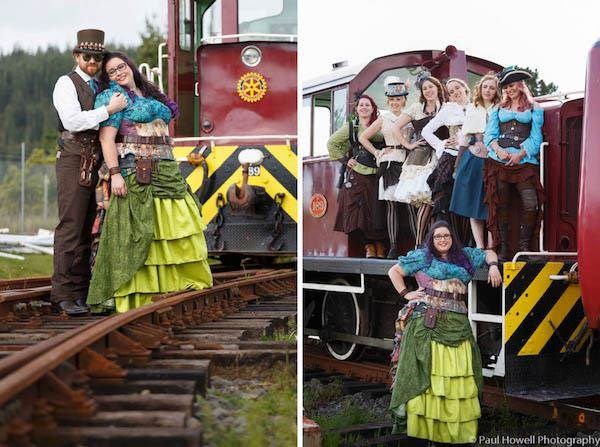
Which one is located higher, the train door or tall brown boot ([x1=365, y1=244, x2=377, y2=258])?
the train door

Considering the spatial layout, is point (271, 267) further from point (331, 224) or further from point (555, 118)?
point (555, 118)

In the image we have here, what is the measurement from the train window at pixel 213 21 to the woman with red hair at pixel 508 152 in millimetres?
1711

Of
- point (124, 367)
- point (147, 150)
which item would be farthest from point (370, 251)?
point (124, 367)

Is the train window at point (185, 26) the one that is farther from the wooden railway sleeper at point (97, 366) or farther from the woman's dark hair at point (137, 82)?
the wooden railway sleeper at point (97, 366)

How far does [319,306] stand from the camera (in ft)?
14.3

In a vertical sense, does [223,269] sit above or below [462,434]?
above

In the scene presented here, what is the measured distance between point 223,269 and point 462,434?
2.75 meters

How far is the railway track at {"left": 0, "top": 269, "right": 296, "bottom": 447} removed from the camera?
4.81 feet

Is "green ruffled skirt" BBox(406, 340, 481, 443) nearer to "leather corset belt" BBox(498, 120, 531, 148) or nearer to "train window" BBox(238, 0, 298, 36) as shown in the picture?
"leather corset belt" BBox(498, 120, 531, 148)

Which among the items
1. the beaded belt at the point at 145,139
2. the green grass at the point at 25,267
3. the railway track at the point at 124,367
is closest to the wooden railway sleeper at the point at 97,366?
the railway track at the point at 124,367

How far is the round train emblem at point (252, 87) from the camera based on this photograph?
3.14 meters

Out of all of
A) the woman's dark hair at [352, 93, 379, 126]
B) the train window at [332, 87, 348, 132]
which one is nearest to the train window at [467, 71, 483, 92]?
the woman's dark hair at [352, 93, 379, 126]

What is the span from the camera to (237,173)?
4.64m

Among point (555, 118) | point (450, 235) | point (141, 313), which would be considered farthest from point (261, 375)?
point (555, 118)
